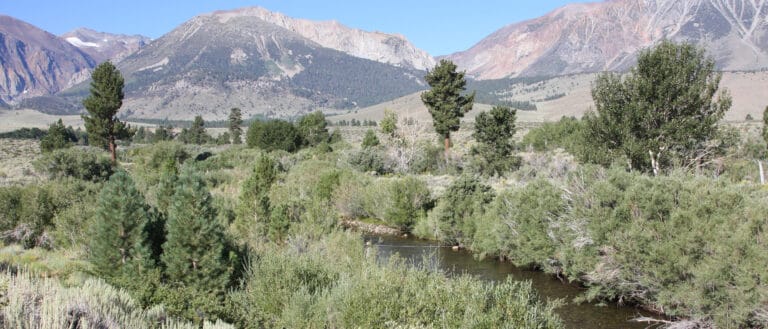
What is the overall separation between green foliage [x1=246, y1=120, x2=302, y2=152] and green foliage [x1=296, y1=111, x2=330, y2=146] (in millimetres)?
1916

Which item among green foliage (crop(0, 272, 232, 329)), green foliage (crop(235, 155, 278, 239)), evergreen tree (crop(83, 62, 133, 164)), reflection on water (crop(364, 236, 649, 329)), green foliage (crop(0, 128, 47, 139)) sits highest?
evergreen tree (crop(83, 62, 133, 164))

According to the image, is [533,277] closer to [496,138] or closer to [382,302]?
[382,302]

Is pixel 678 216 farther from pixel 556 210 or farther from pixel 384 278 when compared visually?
pixel 384 278

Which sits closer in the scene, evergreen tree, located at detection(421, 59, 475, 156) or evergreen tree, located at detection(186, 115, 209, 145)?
evergreen tree, located at detection(421, 59, 475, 156)

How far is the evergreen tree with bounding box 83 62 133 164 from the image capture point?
4600 centimetres

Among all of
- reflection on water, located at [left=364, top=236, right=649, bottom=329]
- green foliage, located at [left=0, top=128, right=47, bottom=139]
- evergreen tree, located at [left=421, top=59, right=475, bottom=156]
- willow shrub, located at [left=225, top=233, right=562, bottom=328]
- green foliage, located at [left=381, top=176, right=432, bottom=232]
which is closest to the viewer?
→ willow shrub, located at [left=225, top=233, right=562, bottom=328]

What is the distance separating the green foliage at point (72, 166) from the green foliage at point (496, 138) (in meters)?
29.3

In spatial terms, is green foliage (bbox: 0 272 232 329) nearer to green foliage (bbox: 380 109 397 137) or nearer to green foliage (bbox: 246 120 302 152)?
green foliage (bbox: 380 109 397 137)

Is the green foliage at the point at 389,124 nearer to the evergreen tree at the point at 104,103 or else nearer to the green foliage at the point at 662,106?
the evergreen tree at the point at 104,103

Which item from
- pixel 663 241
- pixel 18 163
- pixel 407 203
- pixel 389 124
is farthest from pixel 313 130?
pixel 663 241

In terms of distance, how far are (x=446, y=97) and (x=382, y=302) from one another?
1397 inches

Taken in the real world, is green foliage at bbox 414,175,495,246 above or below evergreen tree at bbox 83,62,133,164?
below

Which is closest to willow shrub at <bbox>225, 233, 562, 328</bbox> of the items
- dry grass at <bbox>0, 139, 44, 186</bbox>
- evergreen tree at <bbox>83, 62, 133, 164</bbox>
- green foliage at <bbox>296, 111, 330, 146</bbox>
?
dry grass at <bbox>0, 139, 44, 186</bbox>

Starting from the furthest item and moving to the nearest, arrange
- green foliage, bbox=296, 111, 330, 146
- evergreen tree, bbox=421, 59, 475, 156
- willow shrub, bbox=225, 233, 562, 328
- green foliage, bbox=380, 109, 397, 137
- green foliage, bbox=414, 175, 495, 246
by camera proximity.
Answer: green foliage, bbox=296, 111, 330, 146 < green foliage, bbox=380, 109, 397, 137 < evergreen tree, bbox=421, 59, 475, 156 < green foliage, bbox=414, 175, 495, 246 < willow shrub, bbox=225, 233, 562, 328
